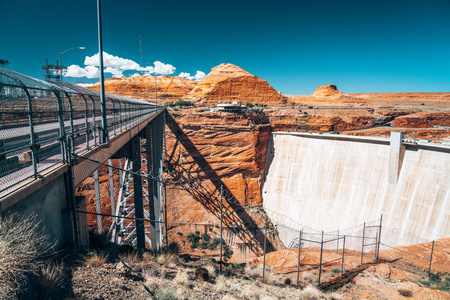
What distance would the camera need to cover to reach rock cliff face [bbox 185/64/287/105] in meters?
47.7

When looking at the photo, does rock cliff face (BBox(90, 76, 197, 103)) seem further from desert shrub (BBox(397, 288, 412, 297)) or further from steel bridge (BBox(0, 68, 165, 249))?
steel bridge (BBox(0, 68, 165, 249))

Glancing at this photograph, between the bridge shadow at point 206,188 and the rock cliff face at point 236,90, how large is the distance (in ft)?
66.7

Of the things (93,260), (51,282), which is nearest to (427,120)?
(93,260)

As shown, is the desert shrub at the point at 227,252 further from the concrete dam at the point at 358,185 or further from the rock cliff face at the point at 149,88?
the rock cliff face at the point at 149,88

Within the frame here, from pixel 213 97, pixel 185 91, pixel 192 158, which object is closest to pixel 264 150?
pixel 192 158

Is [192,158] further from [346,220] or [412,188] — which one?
[412,188]

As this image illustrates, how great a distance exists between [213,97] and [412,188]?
3562 centimetres

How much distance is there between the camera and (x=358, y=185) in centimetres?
2181

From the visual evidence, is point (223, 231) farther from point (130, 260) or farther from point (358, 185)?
point (130, 260)

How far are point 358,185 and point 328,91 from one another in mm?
59799

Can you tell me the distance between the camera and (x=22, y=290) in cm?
332

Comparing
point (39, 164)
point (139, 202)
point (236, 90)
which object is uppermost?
point (236, 90)

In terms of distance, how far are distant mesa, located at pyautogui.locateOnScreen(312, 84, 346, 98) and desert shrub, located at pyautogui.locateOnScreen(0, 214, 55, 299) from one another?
76.6 metres

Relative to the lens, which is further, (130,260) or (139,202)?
(139,202)
